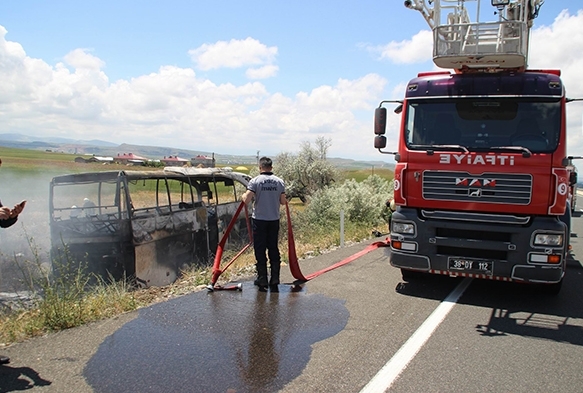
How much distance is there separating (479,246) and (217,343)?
149 inches

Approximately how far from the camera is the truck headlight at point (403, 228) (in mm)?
6969

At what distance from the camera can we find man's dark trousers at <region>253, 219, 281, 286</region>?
7.12m

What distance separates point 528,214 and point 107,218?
7516 millimetres

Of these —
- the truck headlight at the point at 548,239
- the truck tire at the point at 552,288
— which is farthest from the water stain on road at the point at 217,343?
the truck tire at the point at 552,288

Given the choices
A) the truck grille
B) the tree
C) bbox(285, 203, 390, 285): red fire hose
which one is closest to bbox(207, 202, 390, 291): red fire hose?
bbox(285, 203, 390, 285): red fire hose

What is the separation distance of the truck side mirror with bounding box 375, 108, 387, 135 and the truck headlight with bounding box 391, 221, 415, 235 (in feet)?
5.08

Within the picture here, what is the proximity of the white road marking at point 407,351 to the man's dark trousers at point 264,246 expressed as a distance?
235cm

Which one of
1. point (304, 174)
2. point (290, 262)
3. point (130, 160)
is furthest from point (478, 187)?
point (130, 160)

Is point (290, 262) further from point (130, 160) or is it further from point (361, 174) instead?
point (130, 160)

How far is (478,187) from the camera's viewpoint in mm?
6578

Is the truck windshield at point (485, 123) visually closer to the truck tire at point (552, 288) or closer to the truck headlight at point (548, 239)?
the truck headlight at point (548, 239)

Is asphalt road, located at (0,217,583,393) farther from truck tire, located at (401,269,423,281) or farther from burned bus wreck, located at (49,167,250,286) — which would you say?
burned bus wreck, located at (49,167,250,286)

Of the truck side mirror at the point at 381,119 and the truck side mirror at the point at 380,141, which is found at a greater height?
the truck side mirror at the point at 381,119

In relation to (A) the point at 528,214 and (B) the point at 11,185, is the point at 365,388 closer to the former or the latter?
(A) the point at 528,214
